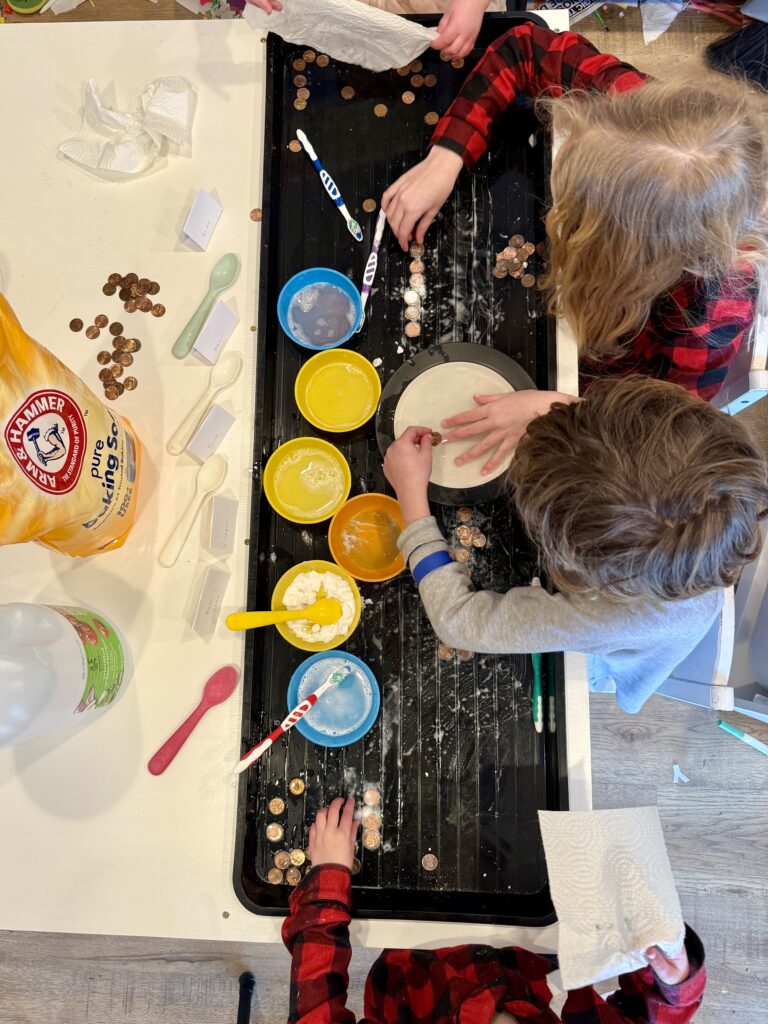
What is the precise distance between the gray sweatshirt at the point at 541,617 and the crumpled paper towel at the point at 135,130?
769 millimetres

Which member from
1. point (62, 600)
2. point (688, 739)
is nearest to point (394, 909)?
point (62, 600)

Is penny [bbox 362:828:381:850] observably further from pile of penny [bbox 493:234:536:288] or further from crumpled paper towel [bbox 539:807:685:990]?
pile of penny [bbox 493:234:536:288]

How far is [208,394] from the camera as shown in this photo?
1001mm

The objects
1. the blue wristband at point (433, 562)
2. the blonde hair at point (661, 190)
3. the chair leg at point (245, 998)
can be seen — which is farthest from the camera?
the chair leg at point (245, 998)

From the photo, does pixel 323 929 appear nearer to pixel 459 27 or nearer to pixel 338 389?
pixel 338 389

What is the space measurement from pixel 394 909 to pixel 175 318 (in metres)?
0.95

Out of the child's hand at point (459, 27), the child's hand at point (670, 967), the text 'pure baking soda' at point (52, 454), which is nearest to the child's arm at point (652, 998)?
the child's hand at point (670, 967)

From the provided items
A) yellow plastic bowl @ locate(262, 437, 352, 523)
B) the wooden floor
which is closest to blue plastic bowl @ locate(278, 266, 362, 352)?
yellow plastic bowl @ locate(262, 437, 352, 523)

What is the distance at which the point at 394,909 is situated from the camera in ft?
2.90

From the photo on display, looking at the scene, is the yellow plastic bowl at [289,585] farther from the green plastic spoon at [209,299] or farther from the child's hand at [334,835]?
the green plastic spoon at [209,299]

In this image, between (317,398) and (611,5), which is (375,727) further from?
(611,5)

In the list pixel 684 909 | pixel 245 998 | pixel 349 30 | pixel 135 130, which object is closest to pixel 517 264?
pixel 349 30

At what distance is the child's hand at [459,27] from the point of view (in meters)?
1.04

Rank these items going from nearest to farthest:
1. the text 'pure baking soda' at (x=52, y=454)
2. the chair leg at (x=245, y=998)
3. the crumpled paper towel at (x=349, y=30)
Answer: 1. the text 'pure baking soda' at (x=52, y=454)
2. the crumpled paper towel at (x=349, y=30)
3. the chair leg at (x=245, y=998)
